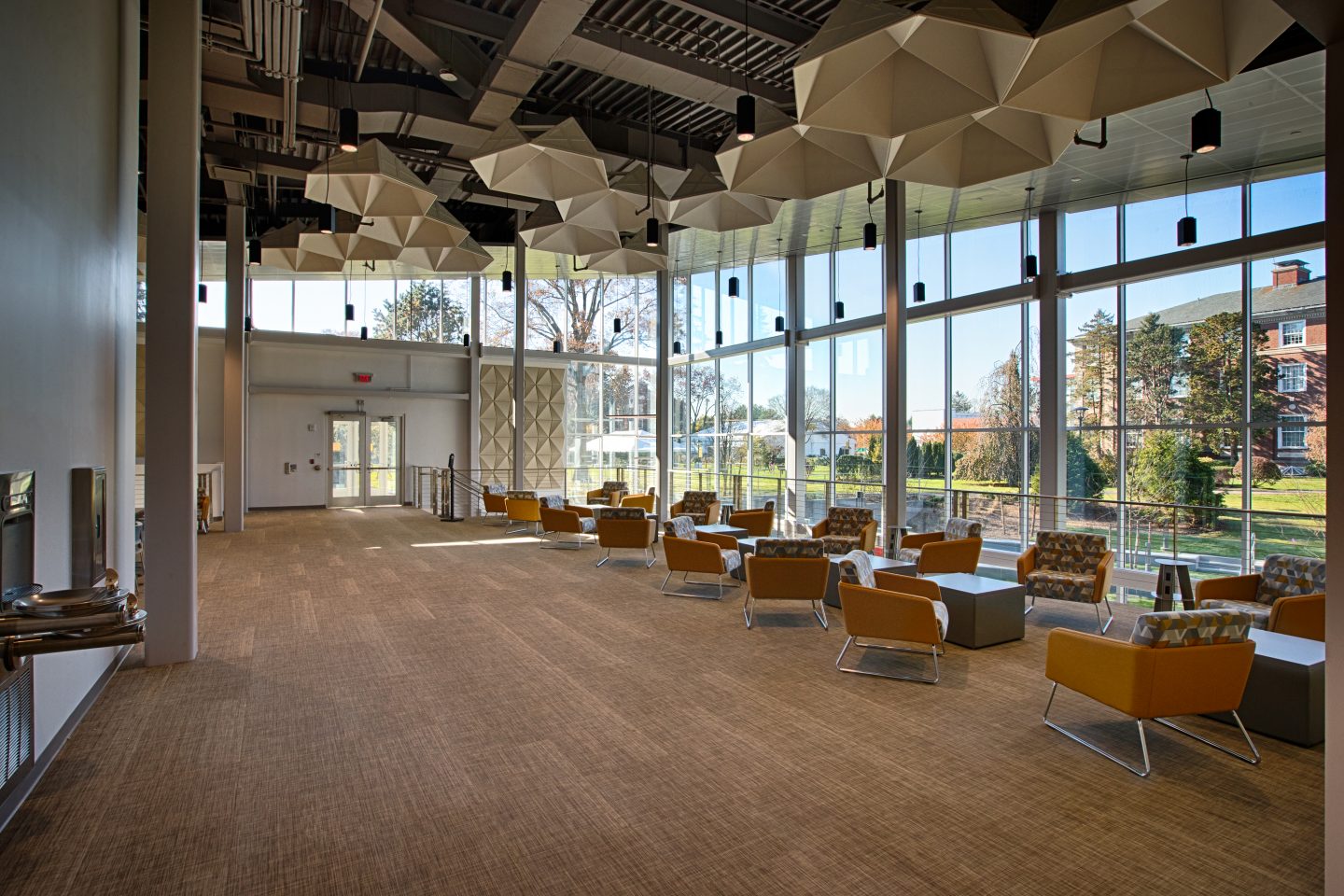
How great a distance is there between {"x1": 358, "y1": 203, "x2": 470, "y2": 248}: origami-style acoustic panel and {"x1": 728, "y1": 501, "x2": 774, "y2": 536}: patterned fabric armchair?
5.25 meters

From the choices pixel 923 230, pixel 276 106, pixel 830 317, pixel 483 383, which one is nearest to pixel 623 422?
Result: pixel 483 383

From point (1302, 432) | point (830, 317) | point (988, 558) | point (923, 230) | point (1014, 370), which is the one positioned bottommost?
point (988, 558)

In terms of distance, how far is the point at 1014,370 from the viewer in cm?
1178

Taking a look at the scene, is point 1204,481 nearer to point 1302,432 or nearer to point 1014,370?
point 1302,432

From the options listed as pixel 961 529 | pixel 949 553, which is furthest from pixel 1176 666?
pixel 961 529

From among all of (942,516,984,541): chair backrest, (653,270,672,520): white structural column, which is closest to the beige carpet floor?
(942,516,984,541): chair backrest

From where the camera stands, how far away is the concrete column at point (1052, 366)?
36.5 ft

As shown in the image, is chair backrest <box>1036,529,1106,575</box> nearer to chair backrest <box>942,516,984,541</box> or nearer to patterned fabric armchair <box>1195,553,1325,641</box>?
chair backrest <box>942,516,984,541</box>

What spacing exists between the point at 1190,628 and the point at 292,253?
1214cm

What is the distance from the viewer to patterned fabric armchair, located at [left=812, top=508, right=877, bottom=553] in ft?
28.8

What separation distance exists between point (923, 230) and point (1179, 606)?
8506 mm

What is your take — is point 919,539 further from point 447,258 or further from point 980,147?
point 447,258

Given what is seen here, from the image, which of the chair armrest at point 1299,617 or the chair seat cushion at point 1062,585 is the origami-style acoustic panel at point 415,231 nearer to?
the chair seat cushion at point 1062,585

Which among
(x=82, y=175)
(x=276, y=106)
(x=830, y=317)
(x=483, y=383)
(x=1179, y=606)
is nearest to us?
(x=82, y=175)
